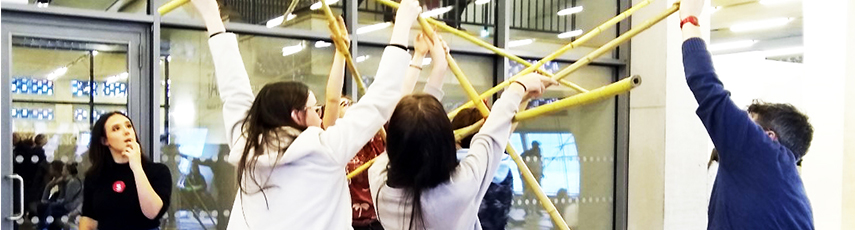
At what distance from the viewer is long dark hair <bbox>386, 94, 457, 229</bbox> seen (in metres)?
2.08

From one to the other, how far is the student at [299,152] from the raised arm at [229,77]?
0.07 metres

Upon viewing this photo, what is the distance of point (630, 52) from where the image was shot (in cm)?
573

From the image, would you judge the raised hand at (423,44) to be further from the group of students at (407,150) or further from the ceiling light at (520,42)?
the ceiling light at (520,42)

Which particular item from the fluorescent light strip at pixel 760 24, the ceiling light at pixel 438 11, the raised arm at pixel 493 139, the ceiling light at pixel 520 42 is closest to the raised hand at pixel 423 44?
the raised arm at pixel 493 139

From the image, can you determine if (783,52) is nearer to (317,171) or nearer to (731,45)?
(731,45)

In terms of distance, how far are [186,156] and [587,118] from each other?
Result: 9.22 feet

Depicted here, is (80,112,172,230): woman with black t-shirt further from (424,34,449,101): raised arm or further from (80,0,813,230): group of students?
(424,34,449,101): raised arm

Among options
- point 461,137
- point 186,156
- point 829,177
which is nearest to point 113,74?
point 186,156

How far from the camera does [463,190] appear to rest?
2152 millimetres

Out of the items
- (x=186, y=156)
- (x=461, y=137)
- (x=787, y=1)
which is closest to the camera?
(x=461, y=137)

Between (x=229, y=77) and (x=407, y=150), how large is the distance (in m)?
0.56

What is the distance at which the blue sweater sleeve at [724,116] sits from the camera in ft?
7.13

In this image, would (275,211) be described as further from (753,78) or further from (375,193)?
(753,78)

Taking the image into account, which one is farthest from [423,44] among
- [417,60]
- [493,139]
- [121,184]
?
[121,184]
